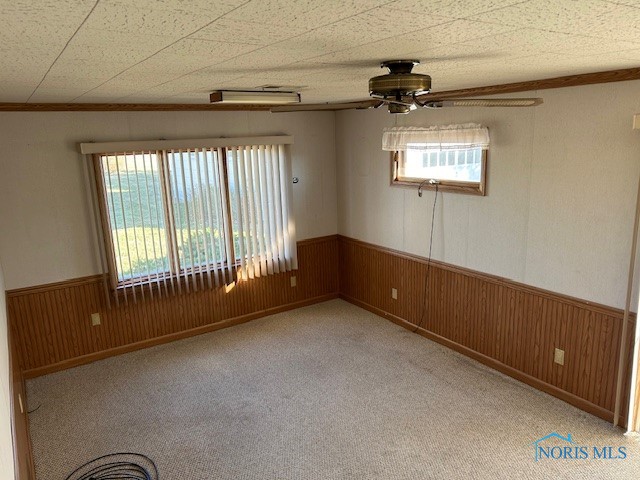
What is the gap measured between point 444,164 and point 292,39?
2798mm

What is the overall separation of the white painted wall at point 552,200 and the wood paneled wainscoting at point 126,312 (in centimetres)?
148

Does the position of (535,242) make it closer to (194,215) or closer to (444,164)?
(444,164)

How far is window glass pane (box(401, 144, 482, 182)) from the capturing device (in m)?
3.79

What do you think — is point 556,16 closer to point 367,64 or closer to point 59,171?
point 367,64

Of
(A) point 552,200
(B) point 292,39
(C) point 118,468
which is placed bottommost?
(C) point 118,468

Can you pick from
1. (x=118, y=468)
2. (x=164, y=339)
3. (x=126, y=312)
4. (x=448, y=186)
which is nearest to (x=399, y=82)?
(x=448, y=186)

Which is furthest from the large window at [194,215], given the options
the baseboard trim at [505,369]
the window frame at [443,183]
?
the baseboard trim at [505,369]

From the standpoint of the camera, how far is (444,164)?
4039 mm

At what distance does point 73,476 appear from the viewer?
8.98 feet

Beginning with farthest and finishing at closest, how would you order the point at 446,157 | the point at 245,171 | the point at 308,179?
the point at 308,179, the point at 245,171, the point at 446,157

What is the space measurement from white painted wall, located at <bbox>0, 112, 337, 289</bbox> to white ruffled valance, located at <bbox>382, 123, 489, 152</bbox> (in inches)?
63.6

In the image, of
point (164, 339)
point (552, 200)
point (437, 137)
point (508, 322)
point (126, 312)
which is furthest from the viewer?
point (164, 339)

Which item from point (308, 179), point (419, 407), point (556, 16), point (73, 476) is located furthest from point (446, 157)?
point (73, 476)

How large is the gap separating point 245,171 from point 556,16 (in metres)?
3.54
